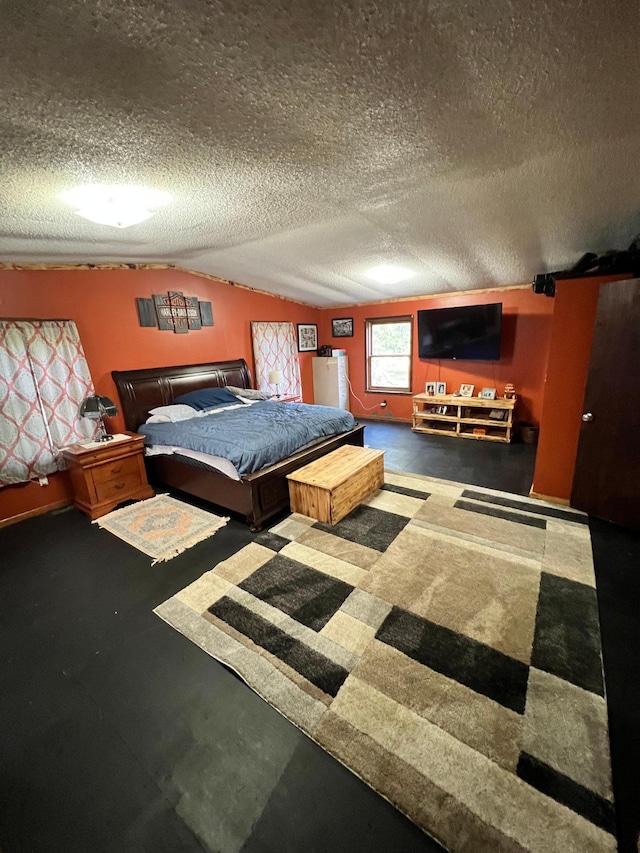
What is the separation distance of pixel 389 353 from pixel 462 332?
1.39 m

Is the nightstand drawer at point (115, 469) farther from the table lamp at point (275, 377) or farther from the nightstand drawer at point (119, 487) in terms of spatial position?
the table lamp at point (275, 377)

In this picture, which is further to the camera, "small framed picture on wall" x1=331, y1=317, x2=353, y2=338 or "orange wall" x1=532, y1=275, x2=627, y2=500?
"small framed picture on wall" x1=331, y1=317, x2=353, y2=338

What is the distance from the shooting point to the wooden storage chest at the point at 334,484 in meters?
2.67

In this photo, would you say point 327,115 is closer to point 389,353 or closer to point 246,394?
point 246,394

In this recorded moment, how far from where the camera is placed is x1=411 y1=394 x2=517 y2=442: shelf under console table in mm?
4570

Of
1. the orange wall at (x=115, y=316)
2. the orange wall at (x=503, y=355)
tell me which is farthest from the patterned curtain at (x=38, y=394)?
the orange wall at (x=503, y=355)

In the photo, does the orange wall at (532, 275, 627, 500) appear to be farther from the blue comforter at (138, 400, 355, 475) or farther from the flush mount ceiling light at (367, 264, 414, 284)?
the blue comforter at (138, 400, 355, 475)

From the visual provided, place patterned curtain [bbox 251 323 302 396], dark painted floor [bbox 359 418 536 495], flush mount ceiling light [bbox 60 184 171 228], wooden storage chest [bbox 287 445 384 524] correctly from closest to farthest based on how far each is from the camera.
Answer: flush mount ceiling light [bbox 60 184 171 228]
wooden storage chest [bbox 287 445 384 524]
dark painted floor [bbox 359 418 536 495]
patterned curtain [bbox 251 323 302 396]

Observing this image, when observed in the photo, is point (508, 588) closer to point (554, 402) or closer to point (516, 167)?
point (554, 402)

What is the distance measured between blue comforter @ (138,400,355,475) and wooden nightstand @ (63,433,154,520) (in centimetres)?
26

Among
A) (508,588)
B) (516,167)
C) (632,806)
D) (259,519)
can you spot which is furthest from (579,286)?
(259,519)

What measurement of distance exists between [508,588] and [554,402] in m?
1.74

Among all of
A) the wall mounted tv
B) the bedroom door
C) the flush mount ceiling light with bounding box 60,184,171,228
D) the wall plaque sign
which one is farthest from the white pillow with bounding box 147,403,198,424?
the bedroom door

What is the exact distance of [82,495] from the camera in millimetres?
3113
